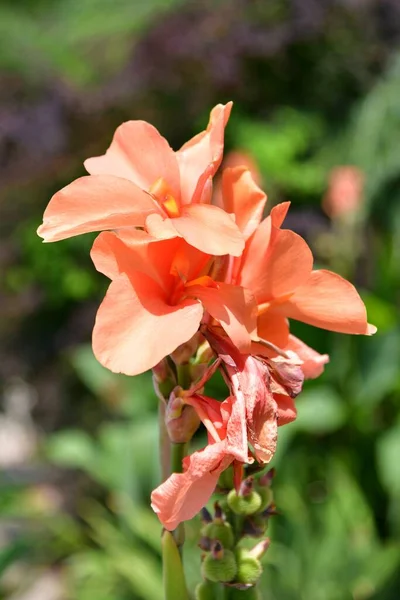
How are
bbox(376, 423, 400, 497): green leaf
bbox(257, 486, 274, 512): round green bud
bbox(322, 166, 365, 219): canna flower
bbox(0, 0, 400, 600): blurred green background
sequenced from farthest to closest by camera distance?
bbox(0, 0, 400, 600): blurred green background, bbox(322, 166, 365, 219): canna flower, bbox(376, 423, 400, 497): green leaf, bbox(257, 486, 274, 512): round green bud

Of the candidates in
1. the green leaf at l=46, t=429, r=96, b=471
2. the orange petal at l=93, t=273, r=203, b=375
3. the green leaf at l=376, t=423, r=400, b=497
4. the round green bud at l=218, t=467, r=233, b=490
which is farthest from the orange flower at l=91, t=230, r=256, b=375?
the green leaf at l=46, t=429, r=96, b=471

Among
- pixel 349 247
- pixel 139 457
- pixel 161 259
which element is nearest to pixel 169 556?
pixel 161 259

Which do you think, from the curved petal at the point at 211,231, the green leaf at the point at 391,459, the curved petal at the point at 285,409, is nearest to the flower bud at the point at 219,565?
the curved petal at the point at 285,409

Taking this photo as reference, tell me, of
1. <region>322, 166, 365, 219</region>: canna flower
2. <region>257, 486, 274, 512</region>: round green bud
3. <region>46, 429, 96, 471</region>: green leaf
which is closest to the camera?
<region>257, 486, 274, 512</region>: round green bud

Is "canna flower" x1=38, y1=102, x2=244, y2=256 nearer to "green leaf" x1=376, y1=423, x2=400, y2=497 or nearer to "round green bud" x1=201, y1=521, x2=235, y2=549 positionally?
"round green bud" x1=201, y1=521, x2=235, y2=549

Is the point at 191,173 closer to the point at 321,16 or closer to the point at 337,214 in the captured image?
the point at 337,214

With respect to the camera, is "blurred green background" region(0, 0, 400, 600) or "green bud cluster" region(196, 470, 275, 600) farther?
"blurred green background" region(0, 0, 400, 600)
